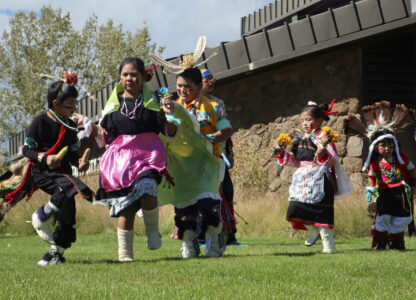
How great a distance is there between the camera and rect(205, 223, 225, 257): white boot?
716 cm

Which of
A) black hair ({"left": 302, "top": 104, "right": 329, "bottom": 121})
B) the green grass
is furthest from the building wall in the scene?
the green grass

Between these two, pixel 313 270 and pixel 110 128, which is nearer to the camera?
pixel 313 270

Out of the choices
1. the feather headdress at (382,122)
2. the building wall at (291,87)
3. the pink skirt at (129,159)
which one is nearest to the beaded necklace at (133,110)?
the pink skirt at (129,159)

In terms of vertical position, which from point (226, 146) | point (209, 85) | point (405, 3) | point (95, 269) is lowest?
point (95, 269)

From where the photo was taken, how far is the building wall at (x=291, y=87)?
1336 cm

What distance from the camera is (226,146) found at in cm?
939

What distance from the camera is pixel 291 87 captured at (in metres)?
14.2

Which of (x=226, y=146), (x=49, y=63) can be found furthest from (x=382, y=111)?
(x=49, y=63)

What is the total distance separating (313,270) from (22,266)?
2629 mm

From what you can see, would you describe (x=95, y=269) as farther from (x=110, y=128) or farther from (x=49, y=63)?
(x=49, y=63)

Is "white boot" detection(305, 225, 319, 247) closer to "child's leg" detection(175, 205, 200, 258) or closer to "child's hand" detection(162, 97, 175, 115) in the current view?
"child's leg" detection(175, 205, 200, 258)

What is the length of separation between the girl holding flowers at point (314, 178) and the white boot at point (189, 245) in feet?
4.49

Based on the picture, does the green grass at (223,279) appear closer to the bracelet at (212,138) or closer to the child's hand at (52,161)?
the child's hand at (52,161)

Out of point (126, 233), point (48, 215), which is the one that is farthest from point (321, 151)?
point (48, 215)
